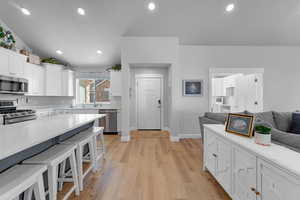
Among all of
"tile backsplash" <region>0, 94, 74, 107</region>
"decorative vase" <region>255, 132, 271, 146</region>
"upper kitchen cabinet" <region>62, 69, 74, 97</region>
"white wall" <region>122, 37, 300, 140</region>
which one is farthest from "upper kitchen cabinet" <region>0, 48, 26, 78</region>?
"decorative vase" <region>255, 132, 271, 146</region>

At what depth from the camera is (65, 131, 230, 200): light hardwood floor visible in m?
1.79

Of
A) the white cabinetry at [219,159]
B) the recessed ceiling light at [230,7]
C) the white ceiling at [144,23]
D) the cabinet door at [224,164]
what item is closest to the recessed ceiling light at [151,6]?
the white ceiling at [144,23]

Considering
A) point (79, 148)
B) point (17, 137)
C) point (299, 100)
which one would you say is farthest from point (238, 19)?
point (17, 137)

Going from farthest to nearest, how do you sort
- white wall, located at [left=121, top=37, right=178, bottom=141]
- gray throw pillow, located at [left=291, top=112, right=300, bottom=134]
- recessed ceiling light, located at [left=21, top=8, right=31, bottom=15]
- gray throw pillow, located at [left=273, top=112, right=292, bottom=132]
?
1. white wall, located at [left=121, top=37, right=178, bottom=141]
2. recessed ceiling light, located at [left=21, top=8, right=31, bottom=15]
3. gray throw pillow, located at [left=273, top=112, right=292, bottom=132]
4. gray throw pillow, located at [left=291, top=112, right=300, bottom=134]

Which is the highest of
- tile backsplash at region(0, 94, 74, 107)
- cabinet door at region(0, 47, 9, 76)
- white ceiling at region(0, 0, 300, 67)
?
white ceiling at region(0, 0, 300, 67)

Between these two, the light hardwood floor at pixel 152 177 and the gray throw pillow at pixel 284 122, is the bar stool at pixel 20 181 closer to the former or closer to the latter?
the light hardwood floor at pixel 152 177

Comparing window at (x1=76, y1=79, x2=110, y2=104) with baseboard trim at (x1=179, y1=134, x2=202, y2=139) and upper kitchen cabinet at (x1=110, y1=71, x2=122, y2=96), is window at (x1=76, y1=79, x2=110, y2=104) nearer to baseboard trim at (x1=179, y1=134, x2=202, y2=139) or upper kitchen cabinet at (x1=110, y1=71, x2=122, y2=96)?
upper kitchen cabinet at (x1=110, y1=71, x2=122, y2=96)

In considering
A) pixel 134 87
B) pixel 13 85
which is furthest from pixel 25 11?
pixel 134 87

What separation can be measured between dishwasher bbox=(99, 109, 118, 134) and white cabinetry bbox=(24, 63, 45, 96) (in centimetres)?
176

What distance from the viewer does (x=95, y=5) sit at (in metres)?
3.15

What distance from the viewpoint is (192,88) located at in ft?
14.2

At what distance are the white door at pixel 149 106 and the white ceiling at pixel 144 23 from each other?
66.7 inches

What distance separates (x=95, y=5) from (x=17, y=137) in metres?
3.09

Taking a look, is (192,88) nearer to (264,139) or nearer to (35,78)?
(264,139)
